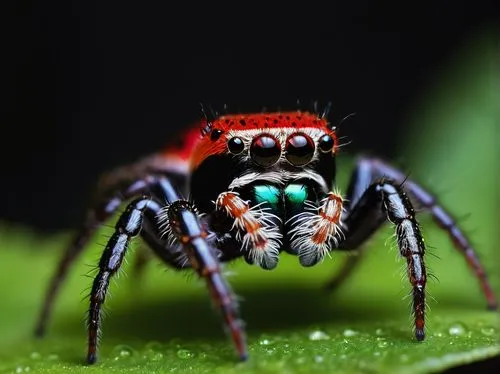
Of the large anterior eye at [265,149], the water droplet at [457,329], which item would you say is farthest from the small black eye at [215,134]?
the water droplet at [457,329]

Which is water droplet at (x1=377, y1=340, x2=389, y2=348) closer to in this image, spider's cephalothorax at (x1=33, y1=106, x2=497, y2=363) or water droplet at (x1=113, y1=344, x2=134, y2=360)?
spider's cephalothorax at (x1=33, y1=106, x2=497, y2=363)

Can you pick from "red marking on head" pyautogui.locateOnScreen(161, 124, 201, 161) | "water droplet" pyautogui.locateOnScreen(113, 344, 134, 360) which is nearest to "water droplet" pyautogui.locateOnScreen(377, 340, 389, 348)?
"water droplet" pyautogui.locateOnScreen(113, 344, 134, 360)

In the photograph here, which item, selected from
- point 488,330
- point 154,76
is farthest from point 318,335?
point 154,76

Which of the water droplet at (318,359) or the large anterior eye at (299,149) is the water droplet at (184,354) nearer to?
the water droplet at (318,359)

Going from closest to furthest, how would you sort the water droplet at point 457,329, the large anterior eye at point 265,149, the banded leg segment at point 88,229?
the water droplet at point 457,329
the large anterior eye at point 265,149
the banded leg segment at point 88,229

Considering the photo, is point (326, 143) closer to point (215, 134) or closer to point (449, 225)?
point (215, 134)

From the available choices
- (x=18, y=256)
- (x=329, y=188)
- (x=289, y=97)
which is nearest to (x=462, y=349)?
(x=329, y=188)

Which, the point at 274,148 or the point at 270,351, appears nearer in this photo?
the point at 270,351
